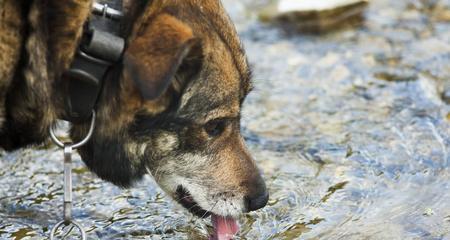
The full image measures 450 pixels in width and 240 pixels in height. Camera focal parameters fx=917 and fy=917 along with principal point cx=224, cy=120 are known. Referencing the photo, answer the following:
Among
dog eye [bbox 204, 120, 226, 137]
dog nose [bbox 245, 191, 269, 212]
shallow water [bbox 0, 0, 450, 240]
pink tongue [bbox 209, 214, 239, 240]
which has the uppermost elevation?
dog eye [bbox 204, 120, 226, 137]

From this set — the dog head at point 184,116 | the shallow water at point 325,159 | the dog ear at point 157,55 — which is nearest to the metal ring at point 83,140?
the dog head at point 184,116

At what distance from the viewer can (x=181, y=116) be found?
14.3 feet

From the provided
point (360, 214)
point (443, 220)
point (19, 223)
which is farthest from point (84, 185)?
point (443, 220)

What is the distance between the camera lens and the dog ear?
3832mm

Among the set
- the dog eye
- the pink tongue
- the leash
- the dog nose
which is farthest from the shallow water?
the leash

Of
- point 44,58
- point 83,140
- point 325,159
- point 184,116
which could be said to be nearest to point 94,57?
point 44,58

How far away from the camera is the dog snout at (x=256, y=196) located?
4668 millimetres

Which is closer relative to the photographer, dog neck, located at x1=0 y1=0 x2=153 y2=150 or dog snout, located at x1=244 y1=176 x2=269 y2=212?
dog neck, located at x1=0 y1=0 x2=153 y2=150

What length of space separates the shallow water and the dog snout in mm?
353

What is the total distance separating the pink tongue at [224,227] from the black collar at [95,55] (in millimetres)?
1025

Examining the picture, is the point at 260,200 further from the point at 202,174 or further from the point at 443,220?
the point at 443,220

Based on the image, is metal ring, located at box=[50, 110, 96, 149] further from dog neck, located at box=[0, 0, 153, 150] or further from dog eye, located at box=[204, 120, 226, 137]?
dog eye, located at box=[204, 120, 226, 137]

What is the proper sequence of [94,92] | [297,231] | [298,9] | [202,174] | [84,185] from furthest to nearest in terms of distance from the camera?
[298,9] → [84,185] → [297,231] → [202,174] → [94,92]

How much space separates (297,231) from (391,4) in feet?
13.8
